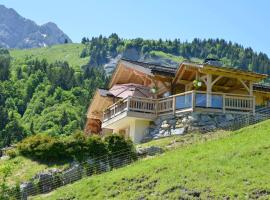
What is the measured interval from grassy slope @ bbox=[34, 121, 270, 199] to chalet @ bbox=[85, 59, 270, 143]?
835cm

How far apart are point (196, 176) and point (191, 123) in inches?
477

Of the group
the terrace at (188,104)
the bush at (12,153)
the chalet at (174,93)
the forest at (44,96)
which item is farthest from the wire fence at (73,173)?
the forest at (44,96)

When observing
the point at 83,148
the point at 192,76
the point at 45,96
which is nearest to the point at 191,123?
the point at 192,76

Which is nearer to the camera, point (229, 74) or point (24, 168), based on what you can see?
point (24, 168)

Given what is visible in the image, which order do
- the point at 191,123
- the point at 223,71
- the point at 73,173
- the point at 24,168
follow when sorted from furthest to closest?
the point at 223,71 → the point at 191,123 → the point at 24,168 → the point at 73,173

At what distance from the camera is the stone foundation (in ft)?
112

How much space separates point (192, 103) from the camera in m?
35.2

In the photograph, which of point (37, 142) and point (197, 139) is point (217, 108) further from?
point (37, 142)

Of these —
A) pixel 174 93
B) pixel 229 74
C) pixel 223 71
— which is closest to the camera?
pixel 223 71

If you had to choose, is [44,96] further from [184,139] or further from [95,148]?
[95,148]

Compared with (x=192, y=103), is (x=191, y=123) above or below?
below

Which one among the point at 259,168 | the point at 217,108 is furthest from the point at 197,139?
the point at 259,168

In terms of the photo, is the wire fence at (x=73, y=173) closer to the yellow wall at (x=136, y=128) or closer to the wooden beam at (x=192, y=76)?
the yellow wall at (x=136, y=128)

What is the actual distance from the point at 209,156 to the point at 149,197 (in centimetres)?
385
